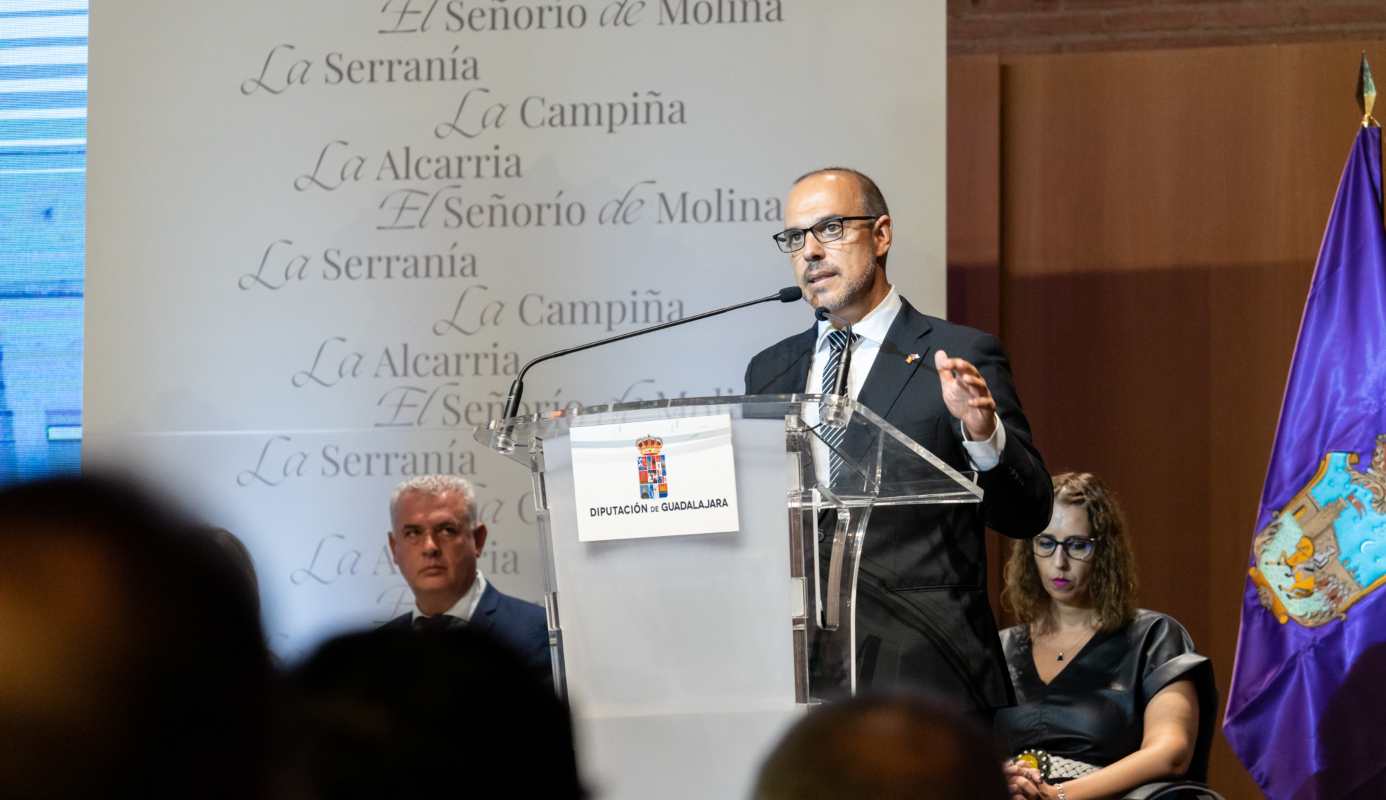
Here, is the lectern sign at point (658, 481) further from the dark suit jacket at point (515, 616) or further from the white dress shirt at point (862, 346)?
the dark suit jacket at point (515, 616)

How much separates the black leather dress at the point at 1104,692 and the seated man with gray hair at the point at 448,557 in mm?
1263

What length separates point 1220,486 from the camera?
4.65 m

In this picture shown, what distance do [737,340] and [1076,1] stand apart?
2085 millimetres

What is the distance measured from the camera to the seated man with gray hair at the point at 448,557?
13.7 feet

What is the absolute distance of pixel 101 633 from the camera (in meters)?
0.68

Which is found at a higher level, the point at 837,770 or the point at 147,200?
the point at 147,200

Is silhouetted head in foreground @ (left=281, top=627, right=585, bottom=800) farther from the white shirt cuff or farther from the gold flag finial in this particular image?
the gold flag finial

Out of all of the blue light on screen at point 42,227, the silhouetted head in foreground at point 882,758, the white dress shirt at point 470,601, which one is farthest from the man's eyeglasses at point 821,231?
the blue light on screen at point 42,227

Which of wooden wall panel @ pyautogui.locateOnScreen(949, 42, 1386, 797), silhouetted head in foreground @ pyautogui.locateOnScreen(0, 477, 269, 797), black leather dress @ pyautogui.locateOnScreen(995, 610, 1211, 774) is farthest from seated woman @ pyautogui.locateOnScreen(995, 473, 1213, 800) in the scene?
silhouetted head in foreground @ pyautogui.locateOnScreen(0, 477, 269, 797)

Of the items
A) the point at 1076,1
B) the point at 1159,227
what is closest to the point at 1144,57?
the point at 1159,227

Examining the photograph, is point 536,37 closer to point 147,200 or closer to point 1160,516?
point 147,200

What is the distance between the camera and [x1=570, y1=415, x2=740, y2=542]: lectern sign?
7.66ft

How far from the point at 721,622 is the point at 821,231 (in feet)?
3.60

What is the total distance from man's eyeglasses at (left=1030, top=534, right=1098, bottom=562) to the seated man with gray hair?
4.27 ft
